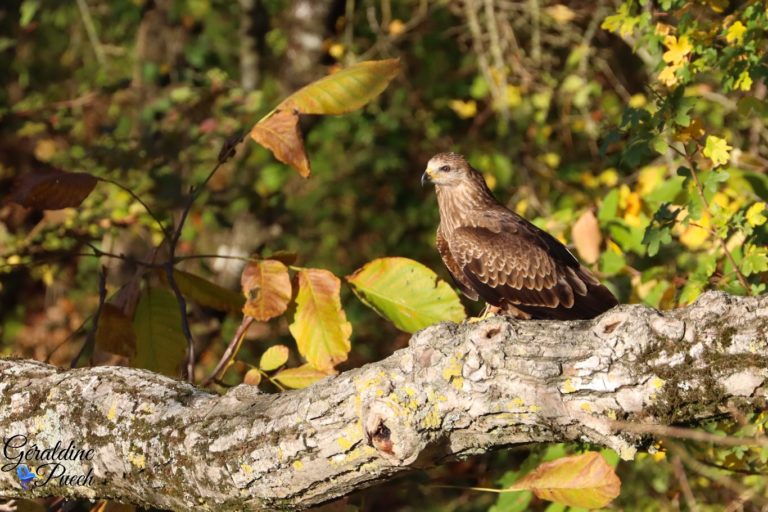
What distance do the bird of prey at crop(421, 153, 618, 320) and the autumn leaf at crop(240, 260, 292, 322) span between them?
51.3 inches

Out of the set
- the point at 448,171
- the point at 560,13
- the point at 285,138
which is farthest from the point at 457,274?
the point at 560,13

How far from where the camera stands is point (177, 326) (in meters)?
3.93

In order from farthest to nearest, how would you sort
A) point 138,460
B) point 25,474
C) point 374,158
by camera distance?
point 374,158
point 25,474
point 138,460

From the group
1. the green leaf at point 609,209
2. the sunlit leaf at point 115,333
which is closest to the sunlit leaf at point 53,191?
the sunlit leaf at point 115,333

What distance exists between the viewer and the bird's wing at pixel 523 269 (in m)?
4.60

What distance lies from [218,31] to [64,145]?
1914 millimetres

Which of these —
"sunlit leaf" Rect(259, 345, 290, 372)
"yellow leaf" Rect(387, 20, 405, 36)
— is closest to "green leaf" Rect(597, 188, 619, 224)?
"sunlit leaf" Rect(259, 345, 290, 372)

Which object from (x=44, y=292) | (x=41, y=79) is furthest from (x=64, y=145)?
(x=41, y=79)

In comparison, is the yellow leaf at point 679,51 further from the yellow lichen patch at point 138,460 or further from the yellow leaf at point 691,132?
the yellow lichen patch at point 138,460

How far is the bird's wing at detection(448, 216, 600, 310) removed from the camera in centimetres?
460

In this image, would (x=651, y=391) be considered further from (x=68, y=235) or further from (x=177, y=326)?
(x=68, y=235)

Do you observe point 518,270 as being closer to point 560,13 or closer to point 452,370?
point 452,370

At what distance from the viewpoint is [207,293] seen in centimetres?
405

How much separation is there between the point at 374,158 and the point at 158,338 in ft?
16.6
